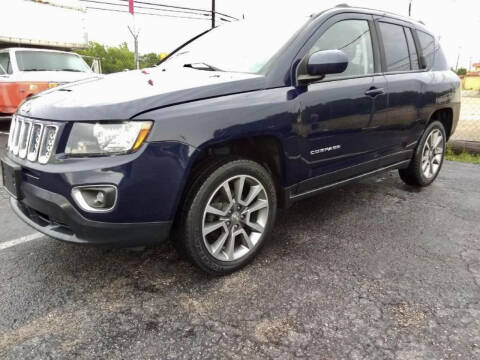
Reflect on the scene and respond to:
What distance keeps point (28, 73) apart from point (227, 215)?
7409mm

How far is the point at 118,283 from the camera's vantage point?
2344mm

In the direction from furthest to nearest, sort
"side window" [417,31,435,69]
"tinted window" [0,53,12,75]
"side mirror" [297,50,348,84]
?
"tinted window" [0,53,12,75] → "side window" [417,31,435,69] → "side mirror" [297,50,348,84]

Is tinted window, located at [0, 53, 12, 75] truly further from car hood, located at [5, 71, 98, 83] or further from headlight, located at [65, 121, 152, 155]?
headlight, located at [65, 121, 152, 155]

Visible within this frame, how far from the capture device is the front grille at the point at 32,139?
2064 mm

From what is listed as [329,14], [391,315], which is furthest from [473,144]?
[391,315]

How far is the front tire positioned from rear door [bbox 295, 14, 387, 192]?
0.40 m

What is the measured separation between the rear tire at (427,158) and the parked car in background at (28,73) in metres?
6.57

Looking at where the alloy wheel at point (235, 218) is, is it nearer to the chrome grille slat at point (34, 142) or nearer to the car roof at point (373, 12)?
the chrome grille slat at point (34, 142)

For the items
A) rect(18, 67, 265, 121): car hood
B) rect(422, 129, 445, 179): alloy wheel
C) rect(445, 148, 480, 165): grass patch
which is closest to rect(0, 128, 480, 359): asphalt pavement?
rect(18, 67, 265, 121): car hood

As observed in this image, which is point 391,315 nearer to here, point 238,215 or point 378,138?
point 238,215

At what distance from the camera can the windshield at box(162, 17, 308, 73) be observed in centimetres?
267

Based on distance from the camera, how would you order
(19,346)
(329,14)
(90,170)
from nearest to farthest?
(19,346) < (90,170) < (329,14)

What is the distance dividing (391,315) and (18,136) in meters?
2.39

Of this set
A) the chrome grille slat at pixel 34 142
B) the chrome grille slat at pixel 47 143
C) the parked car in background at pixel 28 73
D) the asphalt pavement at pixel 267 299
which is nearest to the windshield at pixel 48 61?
the parked car in background at pixel 28 73
